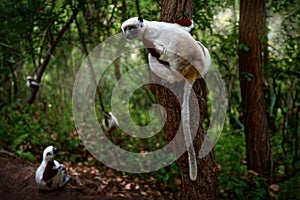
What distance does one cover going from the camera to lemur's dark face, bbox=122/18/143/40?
210 cm

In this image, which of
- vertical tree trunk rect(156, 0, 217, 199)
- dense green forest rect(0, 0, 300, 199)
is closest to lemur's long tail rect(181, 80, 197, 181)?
vertical tree trunk rect(156, 0, 217, 199)

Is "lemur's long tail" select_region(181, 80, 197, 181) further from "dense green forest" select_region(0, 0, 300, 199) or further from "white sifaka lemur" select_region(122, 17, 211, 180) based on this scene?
"dense green forest" select_region(0, 0, 300, 199)

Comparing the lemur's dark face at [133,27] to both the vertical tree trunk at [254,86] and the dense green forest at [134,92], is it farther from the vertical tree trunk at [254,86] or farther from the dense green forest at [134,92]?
the vertical tree trunk at [254,86]

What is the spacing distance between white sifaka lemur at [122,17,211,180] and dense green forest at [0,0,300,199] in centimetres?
133

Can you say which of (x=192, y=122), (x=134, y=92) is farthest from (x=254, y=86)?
(x=134, y=92)

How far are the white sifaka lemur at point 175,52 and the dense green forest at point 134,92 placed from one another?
1335mm

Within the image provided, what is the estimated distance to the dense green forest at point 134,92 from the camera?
4.26 m

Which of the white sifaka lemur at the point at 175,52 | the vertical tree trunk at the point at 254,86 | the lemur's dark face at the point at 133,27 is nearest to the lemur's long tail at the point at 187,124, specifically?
the white sifaka lemur at the point at 175,52

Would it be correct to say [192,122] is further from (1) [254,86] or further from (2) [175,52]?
(1) [254,86]

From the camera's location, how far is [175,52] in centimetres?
220

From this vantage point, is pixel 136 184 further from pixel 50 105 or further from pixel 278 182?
pixel 50 105

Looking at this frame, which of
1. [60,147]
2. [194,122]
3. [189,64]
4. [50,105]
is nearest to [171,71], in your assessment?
[189,64]

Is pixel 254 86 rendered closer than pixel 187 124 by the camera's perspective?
No

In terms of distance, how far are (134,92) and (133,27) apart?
5.21 metres
